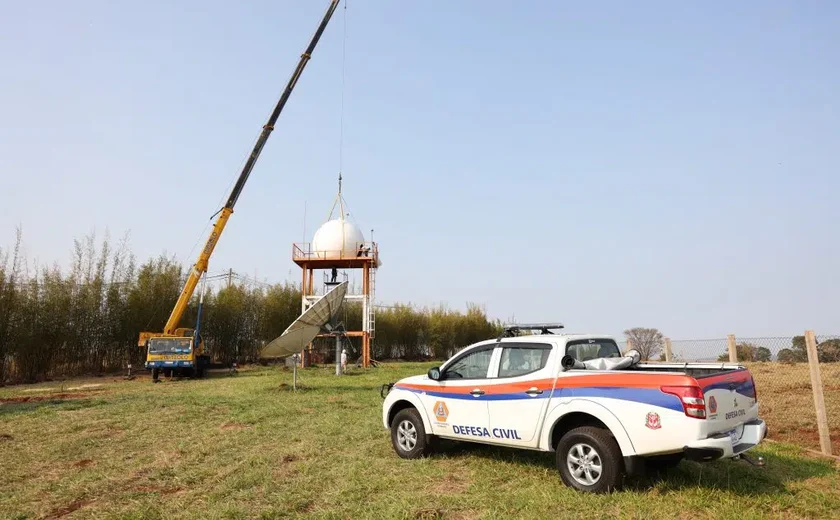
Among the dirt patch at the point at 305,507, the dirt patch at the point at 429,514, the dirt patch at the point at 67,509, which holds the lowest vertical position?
the dirt patch at the point at 67,509

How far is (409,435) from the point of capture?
805 cm

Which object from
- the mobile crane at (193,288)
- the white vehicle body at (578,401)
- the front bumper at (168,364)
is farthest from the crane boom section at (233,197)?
the white vehicle body at (578,401)

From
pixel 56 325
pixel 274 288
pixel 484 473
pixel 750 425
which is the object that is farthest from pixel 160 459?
pixel 274 288

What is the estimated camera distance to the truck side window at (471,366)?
24.3 feet

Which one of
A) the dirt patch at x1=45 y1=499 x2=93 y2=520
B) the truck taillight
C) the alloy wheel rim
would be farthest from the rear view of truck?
the dirt patch at x1=45 y1=499 x2=93 y2=520

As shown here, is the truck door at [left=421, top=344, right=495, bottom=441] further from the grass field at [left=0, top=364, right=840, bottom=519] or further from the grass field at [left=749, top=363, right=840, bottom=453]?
the grass field at [left=749, top=363, right=840, bottom=453]

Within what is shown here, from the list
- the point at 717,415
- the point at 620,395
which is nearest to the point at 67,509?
the point at 620,395

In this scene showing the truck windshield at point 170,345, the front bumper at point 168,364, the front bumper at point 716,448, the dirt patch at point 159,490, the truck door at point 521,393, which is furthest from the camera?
the truck windshield at point 170,345

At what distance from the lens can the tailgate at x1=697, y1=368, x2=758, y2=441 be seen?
540cm

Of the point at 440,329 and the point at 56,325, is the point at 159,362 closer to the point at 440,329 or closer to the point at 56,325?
the point at 56,325

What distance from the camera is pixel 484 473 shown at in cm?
697

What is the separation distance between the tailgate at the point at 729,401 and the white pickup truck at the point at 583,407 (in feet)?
0.03

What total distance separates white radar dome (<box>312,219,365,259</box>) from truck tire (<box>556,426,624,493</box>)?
30.2 meters

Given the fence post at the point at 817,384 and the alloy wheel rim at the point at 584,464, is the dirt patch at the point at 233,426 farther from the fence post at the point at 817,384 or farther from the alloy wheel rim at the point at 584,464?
the fence post at the point at 817,384
